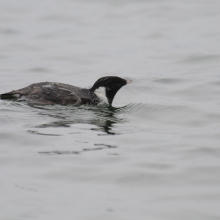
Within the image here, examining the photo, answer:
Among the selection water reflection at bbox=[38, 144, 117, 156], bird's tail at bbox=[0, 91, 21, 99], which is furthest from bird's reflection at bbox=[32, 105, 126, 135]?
water reflection at bbox=[38, 144, 117, 156]

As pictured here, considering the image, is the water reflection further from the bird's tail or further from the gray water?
the bird's tail

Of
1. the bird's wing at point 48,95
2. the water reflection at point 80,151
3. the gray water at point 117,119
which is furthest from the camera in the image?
the bird's wing at point 48,95

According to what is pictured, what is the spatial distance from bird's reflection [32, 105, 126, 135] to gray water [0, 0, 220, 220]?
0.06ft

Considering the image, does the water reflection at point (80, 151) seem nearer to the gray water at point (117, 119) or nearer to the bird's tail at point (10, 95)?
the gray water at point (117, 119)

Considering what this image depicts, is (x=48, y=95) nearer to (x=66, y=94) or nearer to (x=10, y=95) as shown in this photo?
(x=66, y=94)

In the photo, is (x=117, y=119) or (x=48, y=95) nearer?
(x=117, y=119)

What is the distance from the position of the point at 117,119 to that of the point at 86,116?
0.51 metres

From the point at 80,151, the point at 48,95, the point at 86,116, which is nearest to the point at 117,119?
the point at 86,116

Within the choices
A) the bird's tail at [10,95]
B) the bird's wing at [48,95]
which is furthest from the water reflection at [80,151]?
the bird's tail at [10,95]

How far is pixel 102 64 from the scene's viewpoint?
14508 millimetres

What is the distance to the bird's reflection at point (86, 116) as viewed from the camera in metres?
8.59

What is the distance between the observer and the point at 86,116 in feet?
30.4

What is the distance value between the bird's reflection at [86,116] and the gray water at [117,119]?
19mm

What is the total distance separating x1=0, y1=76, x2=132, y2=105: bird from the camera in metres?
9.70
